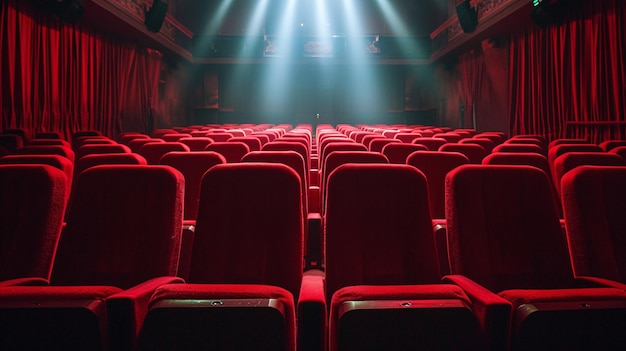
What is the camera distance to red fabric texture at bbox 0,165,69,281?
186 centimetres

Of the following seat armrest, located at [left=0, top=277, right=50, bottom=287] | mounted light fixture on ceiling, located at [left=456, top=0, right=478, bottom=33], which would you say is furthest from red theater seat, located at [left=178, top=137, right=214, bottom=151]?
mounted light fixture on ceiling, located at [left=456, top=0, right=478, bottom=33]

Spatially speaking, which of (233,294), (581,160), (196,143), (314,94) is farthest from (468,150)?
(314,94)

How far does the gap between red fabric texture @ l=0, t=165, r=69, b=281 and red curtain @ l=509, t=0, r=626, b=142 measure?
6503mm

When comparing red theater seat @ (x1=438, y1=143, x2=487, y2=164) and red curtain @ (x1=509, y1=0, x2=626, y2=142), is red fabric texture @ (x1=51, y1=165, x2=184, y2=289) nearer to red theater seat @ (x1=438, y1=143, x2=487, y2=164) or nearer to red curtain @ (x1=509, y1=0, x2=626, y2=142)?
red theater seat @ (x1=438, y1=143, x2=487, y2=164)

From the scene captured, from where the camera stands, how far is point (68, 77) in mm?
9023

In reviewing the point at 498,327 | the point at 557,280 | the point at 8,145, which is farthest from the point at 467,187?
the point at 8,145

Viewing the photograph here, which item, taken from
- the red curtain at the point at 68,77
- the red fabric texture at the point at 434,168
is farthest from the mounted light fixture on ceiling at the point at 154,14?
the red fabric texture at the point at 434,168

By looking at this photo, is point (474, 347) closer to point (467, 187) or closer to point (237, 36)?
point (467, 187)

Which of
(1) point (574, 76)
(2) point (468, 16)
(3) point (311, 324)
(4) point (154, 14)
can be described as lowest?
(3) point (311, 324)

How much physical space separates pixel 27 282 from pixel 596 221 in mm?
1898

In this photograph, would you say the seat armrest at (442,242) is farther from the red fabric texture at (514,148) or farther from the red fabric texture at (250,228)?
the red fabric texture at (514,148)

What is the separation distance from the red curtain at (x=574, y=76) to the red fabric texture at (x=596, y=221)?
5299 millimetres

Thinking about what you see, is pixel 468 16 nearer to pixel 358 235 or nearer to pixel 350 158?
pixel 350 158

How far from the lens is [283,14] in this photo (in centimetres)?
1722
